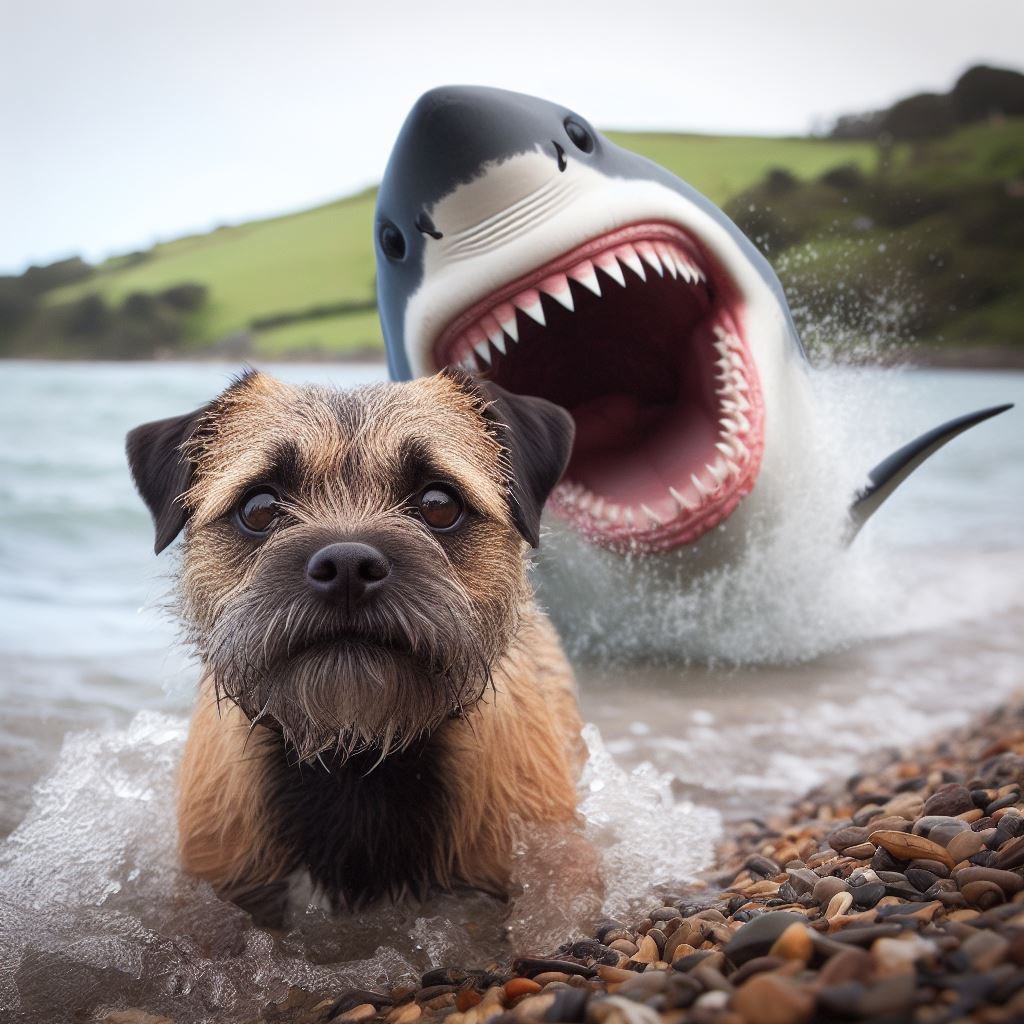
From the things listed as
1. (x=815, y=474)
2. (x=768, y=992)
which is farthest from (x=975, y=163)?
(x=768, y=992)

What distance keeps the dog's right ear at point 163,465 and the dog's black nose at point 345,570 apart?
69cm

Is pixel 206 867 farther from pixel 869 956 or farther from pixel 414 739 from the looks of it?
pixel 869 956

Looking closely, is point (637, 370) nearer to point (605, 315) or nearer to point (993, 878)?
point (605, 315)

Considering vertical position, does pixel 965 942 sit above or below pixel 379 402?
below

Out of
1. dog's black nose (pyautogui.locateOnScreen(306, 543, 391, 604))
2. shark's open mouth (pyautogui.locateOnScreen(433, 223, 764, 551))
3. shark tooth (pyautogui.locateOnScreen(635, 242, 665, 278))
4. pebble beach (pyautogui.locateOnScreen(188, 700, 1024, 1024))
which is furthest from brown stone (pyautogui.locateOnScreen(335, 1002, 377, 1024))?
shark tooth (pyautogui.locateOnScreen(635, 242, 665, 278))

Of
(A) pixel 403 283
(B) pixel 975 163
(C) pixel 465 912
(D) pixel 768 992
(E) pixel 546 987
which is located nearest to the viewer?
(D) pixel 768 992

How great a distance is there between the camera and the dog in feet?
7.52

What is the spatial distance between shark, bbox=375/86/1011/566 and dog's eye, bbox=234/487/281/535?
1875 millimetres

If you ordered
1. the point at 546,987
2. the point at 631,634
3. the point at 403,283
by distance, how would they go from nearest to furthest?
the point at 546,987 < the point at 403,283 < the point at 631,634

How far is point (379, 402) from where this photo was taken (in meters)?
2.74

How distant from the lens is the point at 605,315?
4996 mm

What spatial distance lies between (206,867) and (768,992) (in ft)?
5.66

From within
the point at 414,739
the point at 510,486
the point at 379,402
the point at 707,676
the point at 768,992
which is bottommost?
the point at 707,676

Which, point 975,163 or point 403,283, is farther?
point 975,163
